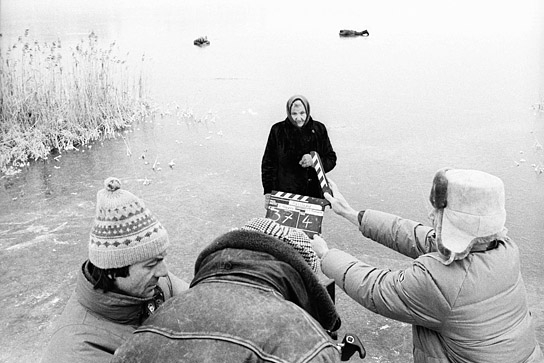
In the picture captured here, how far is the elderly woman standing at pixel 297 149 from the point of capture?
5188 millimetres

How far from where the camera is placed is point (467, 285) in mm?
2324

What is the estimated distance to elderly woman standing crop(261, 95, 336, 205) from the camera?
17.0 ft

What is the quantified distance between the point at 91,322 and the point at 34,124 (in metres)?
7.80

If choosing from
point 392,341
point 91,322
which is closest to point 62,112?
point 392,341

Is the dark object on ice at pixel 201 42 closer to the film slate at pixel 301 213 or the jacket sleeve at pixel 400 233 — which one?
the film slate at pixel 301 213

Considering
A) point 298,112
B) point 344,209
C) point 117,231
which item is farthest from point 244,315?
point 298,112

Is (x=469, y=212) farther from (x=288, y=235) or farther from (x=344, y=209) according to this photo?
(x=344, y=209)

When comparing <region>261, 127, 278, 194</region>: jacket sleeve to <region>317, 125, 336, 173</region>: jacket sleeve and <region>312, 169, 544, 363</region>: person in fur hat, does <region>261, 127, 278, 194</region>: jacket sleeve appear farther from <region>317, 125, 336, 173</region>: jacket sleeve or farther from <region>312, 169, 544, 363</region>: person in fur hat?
<region>312, 169, 544, 363</region>: person in fur hat

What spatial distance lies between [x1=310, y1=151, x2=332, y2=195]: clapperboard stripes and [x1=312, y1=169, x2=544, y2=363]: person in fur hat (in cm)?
176

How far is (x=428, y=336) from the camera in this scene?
101 inches

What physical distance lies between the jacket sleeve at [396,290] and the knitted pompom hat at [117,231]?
95cm

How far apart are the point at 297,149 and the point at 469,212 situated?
2.95 metres

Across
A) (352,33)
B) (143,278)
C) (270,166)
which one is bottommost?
(270,166)

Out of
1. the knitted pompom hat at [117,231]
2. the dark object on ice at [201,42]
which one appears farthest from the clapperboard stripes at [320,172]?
the dark object on ice at [201,42]
